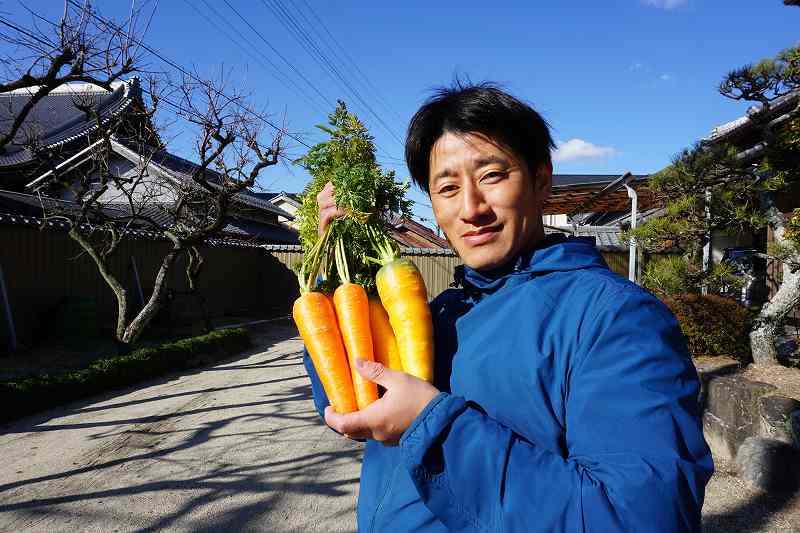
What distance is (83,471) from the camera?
179 inches

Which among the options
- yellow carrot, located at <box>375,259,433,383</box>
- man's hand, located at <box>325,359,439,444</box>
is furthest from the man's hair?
man's hand, located at <box>325,359,439,444</box>

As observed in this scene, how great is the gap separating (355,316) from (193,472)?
3745 mm

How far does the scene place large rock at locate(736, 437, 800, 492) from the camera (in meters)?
3.91

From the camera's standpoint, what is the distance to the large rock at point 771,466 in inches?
154

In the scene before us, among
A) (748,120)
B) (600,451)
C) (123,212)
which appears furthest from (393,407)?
(123,212)

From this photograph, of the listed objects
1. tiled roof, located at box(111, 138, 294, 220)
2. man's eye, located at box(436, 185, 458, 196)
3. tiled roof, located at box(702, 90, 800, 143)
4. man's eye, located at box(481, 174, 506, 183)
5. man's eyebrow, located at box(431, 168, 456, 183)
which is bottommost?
man's eye, located at box(436, 185, 458, 196)

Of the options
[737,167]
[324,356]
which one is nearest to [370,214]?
[324,356]

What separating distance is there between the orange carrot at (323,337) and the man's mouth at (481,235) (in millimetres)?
654

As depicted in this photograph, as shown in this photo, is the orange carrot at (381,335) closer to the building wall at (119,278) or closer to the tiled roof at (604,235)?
the building wall at (119,278)

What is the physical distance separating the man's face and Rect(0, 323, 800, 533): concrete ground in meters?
3.13

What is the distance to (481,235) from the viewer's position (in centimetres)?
121

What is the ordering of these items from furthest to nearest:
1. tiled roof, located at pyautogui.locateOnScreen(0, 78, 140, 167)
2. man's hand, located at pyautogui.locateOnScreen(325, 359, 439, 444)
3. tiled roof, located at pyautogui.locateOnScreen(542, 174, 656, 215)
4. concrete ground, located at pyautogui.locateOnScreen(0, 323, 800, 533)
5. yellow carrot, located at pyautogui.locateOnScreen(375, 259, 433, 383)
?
tiled roof, located at pyautogui.locateOnScreen(0, 78, 140, 167)
tiled roof, located at pyautogui.locateOnScreen(542, 174, 656, 215)
concrete ground, located at pyautogui.locateOnScreen(0, 323, 800, 533)
yellow carrot, located at pyautogui.locateOnScreen(375, 259, 433, 383)
man's hand, located at pyautogui.locateOnScreen(325, 359, 439, 444)

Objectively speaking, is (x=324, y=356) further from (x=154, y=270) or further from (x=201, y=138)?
(x=154, y=270)

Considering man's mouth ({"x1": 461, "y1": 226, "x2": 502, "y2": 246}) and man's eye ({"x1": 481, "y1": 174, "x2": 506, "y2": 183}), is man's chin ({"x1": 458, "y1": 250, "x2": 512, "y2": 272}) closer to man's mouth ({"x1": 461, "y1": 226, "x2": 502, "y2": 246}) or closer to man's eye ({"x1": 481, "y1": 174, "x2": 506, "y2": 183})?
man's mouth ({"x1": 461, "y1": 226, "x2": 502, "y2": 246})
